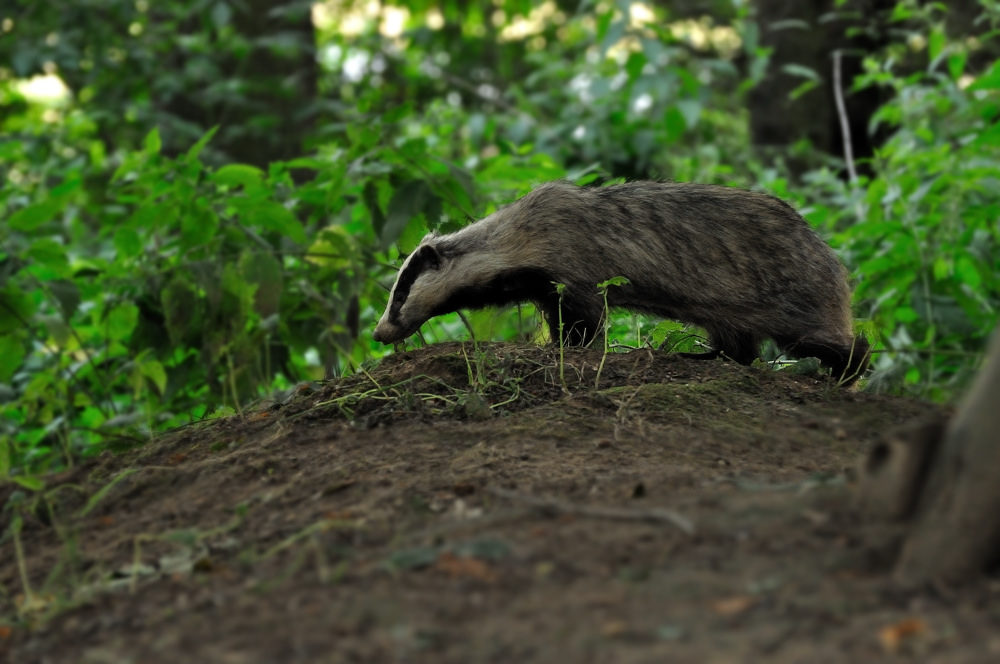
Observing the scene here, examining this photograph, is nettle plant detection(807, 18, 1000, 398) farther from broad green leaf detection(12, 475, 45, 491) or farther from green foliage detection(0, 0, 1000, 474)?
broad green leaf detection(12, 475, 45, 491)

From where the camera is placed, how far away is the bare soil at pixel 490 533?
1999 mm

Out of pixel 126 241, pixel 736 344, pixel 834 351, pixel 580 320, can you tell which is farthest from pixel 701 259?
pixel 126 241

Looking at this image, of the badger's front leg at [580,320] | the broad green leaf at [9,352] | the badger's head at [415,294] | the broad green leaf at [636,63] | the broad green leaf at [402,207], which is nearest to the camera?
the badger's front leg at [580,320]

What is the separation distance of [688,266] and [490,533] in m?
2.95

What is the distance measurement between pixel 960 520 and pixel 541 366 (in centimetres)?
225

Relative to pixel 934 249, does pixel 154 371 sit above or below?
above

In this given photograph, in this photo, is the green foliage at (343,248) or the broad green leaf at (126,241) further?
the broad green leaf at (126,241)

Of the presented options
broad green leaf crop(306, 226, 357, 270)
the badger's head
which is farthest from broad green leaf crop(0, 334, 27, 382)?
the badger's head

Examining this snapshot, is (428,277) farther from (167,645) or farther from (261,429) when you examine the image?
(167,645)

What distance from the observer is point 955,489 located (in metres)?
2.05

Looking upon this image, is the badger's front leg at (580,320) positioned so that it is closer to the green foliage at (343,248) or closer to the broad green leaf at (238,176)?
the green foliage at (343,248)

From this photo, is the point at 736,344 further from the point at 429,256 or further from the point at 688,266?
the point at 429,256

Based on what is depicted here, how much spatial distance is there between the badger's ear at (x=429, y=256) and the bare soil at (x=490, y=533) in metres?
1.22

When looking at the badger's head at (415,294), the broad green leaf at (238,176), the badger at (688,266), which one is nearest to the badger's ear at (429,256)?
the badger's head at (415,294)
